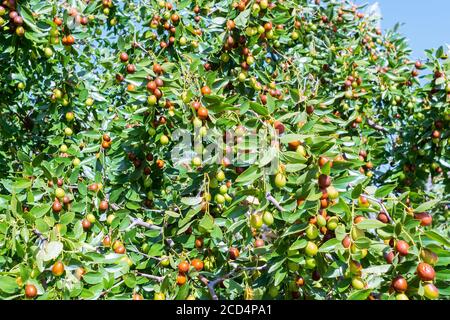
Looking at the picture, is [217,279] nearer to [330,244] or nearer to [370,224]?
[330,244]

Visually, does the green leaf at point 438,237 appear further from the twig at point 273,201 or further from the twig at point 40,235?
the twig at point 40,235

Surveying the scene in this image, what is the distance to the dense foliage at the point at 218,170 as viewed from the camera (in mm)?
1685

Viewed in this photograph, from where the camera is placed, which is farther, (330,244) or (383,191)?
(383,191)

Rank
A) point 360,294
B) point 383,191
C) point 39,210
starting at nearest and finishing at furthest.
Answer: point 360,294
point 383,191
point 39,210

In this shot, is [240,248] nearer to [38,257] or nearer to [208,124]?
[208,124]

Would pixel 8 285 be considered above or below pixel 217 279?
above

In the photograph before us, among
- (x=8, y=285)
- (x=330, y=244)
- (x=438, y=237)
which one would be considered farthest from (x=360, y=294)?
(x=8, y=285)

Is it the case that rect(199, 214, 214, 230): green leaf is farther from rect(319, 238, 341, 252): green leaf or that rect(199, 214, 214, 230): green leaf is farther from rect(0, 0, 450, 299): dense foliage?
rect(319, 238, 341, 252): green leaf

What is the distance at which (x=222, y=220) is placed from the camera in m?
2.41

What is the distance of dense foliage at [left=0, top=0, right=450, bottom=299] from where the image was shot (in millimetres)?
1685

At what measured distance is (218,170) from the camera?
7.52 ft

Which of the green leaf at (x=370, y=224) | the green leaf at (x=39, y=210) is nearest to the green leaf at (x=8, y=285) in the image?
the green leaf at (x=39, y=210)
